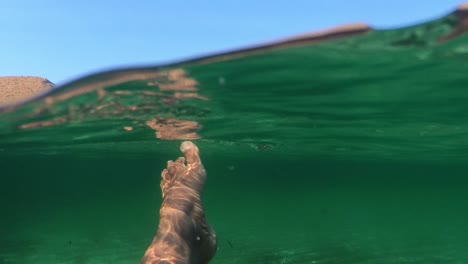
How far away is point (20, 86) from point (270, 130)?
392 inches

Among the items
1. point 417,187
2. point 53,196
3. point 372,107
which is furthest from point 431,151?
point 53,196

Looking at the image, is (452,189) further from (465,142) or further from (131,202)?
(131,202)

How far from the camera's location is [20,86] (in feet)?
47.7

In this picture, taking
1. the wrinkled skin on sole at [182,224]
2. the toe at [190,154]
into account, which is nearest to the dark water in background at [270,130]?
the toe at [190,154]

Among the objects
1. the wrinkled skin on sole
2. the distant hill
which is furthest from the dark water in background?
the wrinkled skin on sole

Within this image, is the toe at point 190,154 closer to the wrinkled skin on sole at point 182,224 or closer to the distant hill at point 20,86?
the wrinkled skin on sole at point 182,224

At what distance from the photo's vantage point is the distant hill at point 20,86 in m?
13.9

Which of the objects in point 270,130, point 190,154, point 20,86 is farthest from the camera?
point 270,130

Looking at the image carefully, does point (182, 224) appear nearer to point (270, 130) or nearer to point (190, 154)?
→ point (190, 154)

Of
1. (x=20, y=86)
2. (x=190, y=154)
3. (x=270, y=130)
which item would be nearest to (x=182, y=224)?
(x=190, y=154)

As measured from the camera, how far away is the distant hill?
1385 cm

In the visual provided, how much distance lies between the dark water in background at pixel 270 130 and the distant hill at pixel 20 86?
708 millimetres

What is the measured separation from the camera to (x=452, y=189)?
5544cm

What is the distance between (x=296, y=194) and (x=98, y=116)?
50098mm
